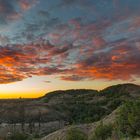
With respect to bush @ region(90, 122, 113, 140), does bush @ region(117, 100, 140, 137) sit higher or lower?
higher

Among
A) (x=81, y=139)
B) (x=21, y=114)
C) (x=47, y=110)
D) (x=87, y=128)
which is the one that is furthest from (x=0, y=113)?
(x=81, y=139)

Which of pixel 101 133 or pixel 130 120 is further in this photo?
pixel 101 133

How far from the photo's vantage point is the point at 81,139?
48.7 meters

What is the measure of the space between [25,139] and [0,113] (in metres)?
76.2

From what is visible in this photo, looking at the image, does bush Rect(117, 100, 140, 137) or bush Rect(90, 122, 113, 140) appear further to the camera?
bush Rect(90, 122, 113, 140)

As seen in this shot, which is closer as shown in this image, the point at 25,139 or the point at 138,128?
the point at 138,128

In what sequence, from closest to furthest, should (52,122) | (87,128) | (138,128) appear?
(138,128), (87,128), (52,122)

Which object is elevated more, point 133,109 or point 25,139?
point 133,109

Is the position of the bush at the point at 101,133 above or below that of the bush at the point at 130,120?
below

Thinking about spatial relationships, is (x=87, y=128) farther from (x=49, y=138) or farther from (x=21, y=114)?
(x=21, y=114)

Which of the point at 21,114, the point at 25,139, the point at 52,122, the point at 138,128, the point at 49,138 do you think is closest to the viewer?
the point at 138,128

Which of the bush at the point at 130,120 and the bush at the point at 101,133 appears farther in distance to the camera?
the bush at the point at 101,133

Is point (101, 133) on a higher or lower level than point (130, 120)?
lower

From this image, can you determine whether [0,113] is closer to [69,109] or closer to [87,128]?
[69,109]
